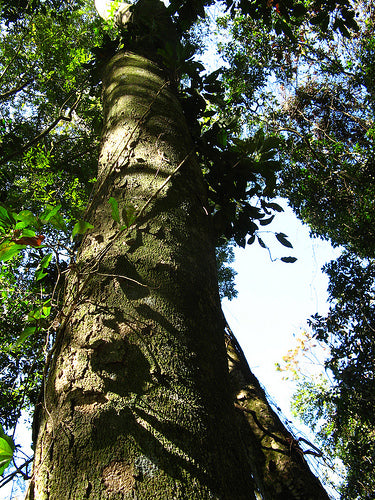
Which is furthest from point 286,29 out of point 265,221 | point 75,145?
point 75,145

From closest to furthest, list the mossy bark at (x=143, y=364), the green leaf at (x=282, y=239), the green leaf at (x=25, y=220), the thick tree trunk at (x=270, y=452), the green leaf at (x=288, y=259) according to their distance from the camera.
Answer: the mossy bark at (x=143, y=364) < the green leaf at (x=25, y=220) < the thick tree trunk at (x=270, y=452) < the green leaf at (x=288, y=259) < the green leaf at (x=282, y=239)

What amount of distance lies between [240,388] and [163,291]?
137 cm

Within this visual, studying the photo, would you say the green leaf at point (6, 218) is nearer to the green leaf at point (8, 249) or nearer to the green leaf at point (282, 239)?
the green leaf at point (8, 249)

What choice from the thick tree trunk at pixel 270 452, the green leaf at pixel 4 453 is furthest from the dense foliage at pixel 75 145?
the thick tree trunk at pixel 270 452

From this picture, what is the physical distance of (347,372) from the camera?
534 cm

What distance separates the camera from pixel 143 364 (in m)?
0.69

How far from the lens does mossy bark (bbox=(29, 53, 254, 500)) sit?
0.57 metres

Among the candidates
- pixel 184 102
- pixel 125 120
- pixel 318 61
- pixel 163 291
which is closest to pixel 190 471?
pixel 163 291

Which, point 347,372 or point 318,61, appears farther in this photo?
point 318,61

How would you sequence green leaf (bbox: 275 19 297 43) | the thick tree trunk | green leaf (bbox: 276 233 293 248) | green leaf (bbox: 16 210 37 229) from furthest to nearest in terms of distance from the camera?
green leaf (bbox: 275 19 297 43) → green leaf (bbox: 276 233 293 248) → the thick tree trunk → green leaf (bbox: 16 210 37 229)

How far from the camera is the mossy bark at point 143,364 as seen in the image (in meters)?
0.57

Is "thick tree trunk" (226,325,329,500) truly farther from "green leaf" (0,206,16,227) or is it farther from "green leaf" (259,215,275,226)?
"green leaf" (0,206,16,227)

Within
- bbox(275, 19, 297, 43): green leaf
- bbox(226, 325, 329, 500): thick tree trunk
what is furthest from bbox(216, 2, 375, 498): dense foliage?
bbox(226, 325, 329, 500): thick tree trunk

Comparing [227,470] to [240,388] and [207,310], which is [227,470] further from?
[240,388]
